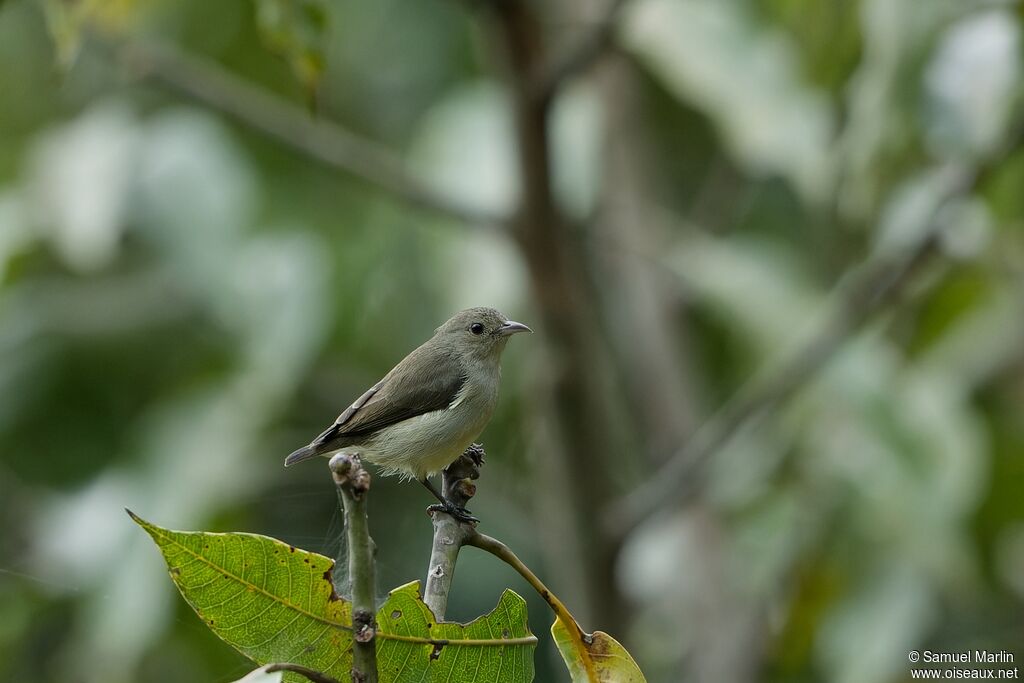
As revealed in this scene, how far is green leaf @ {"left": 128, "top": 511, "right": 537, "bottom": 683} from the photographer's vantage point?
5.13ft

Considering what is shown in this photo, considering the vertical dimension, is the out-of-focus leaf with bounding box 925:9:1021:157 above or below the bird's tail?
above

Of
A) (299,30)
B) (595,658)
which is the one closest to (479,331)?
(299,30)

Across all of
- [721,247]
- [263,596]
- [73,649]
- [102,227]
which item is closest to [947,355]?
[721,247]

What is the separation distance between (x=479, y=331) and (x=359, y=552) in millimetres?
1315

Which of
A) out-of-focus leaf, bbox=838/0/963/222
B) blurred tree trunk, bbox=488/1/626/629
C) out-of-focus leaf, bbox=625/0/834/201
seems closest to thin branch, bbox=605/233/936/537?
blurred tree trunk, bbox=488/1/626/629

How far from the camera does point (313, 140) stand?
438cm

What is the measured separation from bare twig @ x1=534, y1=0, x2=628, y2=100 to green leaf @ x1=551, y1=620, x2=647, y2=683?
2.41 m

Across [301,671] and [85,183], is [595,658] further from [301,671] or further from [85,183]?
[85,183]

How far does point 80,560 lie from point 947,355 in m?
3.99

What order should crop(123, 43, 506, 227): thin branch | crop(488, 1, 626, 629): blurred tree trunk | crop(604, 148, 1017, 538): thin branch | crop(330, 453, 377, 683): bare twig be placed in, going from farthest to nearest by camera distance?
crop(123, 43, 506, 227): thin branch
crop(488, 1, 626, 629): blurred tree trunk
crop(604, 148, 1017, 538): thin branch
crop(330, 453, 377, 683): bare twig

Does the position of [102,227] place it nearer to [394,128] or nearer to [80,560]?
[80,560]

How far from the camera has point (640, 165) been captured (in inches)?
276

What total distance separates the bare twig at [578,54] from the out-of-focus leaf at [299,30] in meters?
1.57

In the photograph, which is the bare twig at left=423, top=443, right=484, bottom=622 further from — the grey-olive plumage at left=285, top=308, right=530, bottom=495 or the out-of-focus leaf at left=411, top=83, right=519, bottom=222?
the out-of-focus leaf at left=411, top=83, right=519, bottom=222
